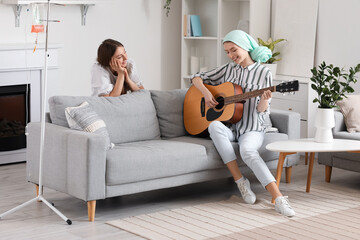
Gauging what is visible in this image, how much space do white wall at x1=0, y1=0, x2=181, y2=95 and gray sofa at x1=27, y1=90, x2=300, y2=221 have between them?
1.52 m

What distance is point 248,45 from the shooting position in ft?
14.9

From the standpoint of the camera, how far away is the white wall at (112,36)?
6.03 meters

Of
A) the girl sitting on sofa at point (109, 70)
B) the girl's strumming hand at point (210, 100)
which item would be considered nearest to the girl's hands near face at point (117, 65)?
the girl sitting on sofa at point (109, 70)

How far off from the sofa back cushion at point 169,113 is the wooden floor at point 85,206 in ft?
1.37

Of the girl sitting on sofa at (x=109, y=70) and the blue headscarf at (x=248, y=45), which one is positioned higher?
the blue headscarf at (x=248, y=45)

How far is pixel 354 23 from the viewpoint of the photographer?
5699mm

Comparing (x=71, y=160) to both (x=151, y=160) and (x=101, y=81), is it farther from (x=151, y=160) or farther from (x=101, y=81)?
(x=101, y=81)

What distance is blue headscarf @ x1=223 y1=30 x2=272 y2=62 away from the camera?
4.50m

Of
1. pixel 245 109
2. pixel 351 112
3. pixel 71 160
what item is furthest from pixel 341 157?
pixel 71 160

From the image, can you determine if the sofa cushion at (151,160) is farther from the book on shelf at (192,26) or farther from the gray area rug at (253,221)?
the book on shelf at (192,26)

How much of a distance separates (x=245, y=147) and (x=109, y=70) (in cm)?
118

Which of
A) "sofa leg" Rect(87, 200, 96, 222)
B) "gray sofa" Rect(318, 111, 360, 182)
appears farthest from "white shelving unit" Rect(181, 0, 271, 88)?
"sofa leg" Rect(87, 200, 96, 222)

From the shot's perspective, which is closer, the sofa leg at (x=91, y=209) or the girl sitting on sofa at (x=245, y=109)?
the sofa leg at (x=91, y=209)

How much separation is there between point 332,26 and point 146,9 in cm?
192
